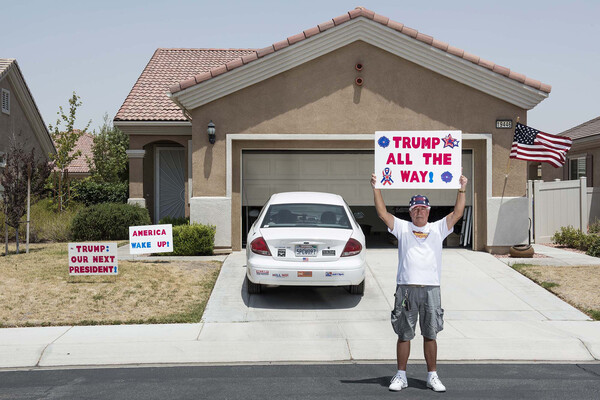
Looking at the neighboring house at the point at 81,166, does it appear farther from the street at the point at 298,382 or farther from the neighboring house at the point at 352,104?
the street at the point at 298,382

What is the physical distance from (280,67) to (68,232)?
26.4ft

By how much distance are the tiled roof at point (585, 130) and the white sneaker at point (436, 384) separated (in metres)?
18.4

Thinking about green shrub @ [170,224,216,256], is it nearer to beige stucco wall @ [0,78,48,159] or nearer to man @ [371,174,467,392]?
man @ [371,174,467,392]

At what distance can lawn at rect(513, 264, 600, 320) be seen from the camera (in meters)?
9.47

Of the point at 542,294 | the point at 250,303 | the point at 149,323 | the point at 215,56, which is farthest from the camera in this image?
the point at 215,56

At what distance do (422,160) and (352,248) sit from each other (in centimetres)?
164

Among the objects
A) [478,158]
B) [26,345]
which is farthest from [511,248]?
[26,345]

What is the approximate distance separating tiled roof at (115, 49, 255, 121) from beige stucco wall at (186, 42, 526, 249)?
3.00 m

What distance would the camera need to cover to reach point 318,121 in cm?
1385

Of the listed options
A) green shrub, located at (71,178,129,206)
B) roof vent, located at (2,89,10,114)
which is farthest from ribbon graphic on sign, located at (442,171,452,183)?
roof vent, located at (2,89,10,114)

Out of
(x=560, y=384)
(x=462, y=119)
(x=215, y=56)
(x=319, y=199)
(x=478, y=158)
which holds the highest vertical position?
(x=215, y=56)

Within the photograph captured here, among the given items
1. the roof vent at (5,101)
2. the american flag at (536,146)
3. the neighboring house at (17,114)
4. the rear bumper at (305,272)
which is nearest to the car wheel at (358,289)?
the rear bumper at (305,272)

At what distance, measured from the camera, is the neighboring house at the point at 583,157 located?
21.4 metres

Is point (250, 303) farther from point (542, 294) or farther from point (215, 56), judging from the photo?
point (215, 56)
